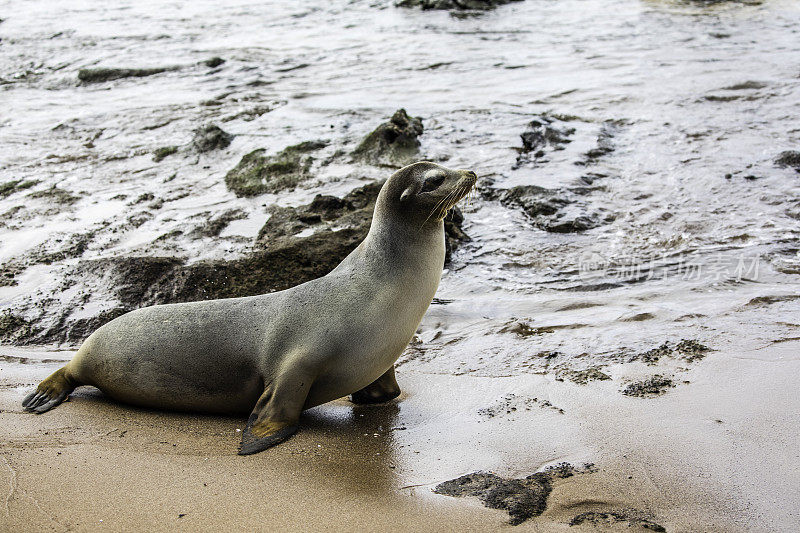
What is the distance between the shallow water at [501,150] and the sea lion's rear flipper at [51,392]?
141 centimetres

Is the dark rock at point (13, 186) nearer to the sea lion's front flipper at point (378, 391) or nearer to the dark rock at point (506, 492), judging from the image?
the sea lion's front flipper at point (378, 391)

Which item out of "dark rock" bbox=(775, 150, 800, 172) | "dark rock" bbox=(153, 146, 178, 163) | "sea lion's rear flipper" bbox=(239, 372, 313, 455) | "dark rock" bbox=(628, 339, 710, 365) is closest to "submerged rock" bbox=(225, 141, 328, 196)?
"dark rock" bbox=(153, 146, 178, 163)

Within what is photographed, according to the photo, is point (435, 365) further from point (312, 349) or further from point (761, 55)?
point (761, 55)

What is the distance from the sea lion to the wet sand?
135 millimetres

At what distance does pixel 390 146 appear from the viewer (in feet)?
30.4

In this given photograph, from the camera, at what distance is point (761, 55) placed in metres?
13.7

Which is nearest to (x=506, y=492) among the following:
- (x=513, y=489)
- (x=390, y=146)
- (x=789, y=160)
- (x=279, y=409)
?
(x=513, y=489)

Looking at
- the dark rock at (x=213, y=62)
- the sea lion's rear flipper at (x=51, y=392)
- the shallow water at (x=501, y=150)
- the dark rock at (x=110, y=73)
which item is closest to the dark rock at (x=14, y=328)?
the shallow water at (x=501, y=150)

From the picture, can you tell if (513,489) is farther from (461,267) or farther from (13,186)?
(13,186)

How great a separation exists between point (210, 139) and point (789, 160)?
669 centimetres

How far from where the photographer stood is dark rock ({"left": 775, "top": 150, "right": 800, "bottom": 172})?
8648 millimetres

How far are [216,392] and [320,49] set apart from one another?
44.0 feet

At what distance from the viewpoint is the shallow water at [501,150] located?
5996mm

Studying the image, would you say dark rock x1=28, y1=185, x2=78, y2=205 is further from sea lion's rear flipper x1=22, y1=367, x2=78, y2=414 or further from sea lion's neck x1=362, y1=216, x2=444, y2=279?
sea lion's neck x1=362, y1=216, x2=444, y2=279
